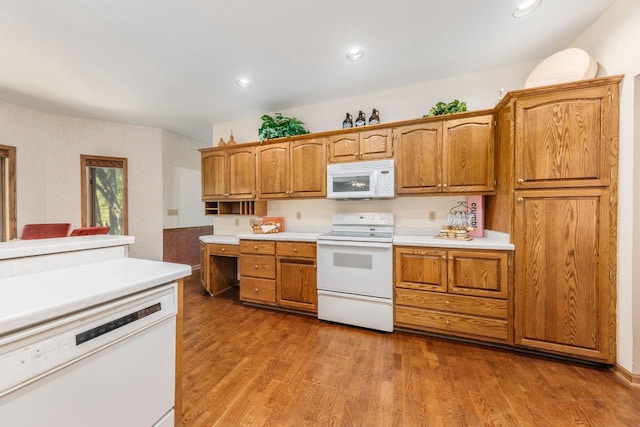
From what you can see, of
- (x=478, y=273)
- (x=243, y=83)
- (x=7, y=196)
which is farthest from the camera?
(x=7, y=196)

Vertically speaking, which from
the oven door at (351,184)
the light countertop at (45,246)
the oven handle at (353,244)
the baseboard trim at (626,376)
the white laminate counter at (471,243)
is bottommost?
the baseboard trim at (626,376)

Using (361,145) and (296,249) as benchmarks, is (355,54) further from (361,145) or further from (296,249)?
(296,249)

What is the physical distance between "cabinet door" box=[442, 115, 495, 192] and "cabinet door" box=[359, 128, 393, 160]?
21.8 inches

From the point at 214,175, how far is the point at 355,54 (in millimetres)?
2541

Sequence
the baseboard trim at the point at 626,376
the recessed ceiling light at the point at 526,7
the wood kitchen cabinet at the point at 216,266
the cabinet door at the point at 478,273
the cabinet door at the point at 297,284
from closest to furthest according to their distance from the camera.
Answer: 1. the baseboard trim at the point at 626,376
2. the recessed ceiling light at the point at 526,7
3. the cabinet door at the point at 478,273
4. the cabinet door at the point at 297,284
5. the wood kitchen cabinet at the point at 216,266

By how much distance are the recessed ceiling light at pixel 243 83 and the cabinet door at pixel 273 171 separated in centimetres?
74

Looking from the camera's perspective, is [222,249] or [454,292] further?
[222,249]

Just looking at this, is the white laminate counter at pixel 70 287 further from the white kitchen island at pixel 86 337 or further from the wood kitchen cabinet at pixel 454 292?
the wood kitchen cabinet at pixel 454 292

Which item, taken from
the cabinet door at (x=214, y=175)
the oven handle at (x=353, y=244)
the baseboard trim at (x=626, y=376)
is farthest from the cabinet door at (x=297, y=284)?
the baseboard trim at (x=626, y=376)

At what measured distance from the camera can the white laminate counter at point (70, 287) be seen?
691mm

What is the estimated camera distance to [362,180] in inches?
107

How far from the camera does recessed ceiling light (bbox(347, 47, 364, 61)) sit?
2277 mm

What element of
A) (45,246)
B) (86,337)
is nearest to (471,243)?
(86,337)

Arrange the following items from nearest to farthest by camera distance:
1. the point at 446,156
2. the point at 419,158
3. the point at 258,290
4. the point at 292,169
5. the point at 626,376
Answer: the point at 626,376, the point at 446,156, the point at 419,158, the point at 258,290, the point at 292,169
